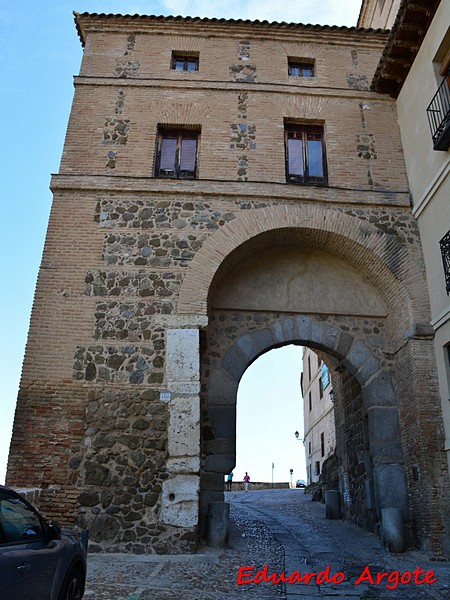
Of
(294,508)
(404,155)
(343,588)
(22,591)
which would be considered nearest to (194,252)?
(404,155)

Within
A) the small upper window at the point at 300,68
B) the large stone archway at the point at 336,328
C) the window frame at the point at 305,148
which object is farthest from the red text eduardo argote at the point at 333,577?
the small upper window at the point at 300,68

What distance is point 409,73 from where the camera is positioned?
9.71 metres

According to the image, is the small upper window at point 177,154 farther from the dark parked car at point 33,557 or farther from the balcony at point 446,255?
the dark parked car at point 33,557

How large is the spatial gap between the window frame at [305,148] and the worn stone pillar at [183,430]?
378 cm

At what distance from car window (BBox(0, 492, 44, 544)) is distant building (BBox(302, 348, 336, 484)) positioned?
13.1 meters

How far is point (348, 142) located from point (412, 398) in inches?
197

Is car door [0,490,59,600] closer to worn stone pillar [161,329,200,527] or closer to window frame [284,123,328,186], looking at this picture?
worn stone pillar [161,329,200,527]

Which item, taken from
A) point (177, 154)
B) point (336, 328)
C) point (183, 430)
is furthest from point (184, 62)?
point (183, 430)

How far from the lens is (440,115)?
827cm

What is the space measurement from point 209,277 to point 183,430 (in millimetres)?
2482

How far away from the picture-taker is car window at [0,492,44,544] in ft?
10.5

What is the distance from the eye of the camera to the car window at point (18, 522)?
10.5 feet

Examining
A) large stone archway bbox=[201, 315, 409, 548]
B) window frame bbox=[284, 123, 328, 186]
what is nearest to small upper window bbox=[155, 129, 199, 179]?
window frame bbox=[284, 123, 328, 186]

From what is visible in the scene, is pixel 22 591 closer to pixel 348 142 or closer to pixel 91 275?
pixel 91 275
